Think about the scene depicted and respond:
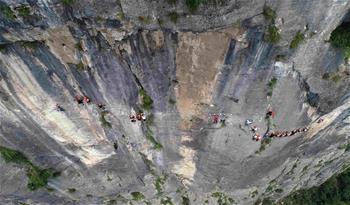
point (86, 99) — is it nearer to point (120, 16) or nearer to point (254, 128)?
point (120, 16)

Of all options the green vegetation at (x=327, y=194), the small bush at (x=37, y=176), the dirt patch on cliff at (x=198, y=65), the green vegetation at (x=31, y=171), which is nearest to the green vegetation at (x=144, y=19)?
the dirt patch on cliff at (x=198, y=65)

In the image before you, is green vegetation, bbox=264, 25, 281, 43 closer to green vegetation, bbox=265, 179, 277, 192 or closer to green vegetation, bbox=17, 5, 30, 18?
green vegetation, bbox=17, 5, 30, 18

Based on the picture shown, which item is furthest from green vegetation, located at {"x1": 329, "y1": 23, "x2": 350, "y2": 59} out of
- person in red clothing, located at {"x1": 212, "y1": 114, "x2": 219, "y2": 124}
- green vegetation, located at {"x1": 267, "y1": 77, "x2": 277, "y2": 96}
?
person in red clothing, located at {"x1": 212, "y1": 114, "x2": 219, "y2": 124}

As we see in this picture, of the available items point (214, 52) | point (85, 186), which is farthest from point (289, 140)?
point (85, 186)

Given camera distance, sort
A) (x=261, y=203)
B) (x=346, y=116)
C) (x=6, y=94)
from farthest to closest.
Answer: (x=261, y=203)
(x=346, y=116)
(x=6, y=94)

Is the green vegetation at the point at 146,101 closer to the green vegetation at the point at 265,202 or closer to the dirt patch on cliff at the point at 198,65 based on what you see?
the dirt patch on cliff at the point at 198,65

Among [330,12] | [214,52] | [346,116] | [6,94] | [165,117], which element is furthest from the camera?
[346,116]

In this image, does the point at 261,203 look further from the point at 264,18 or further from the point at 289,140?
the point at 264,18
